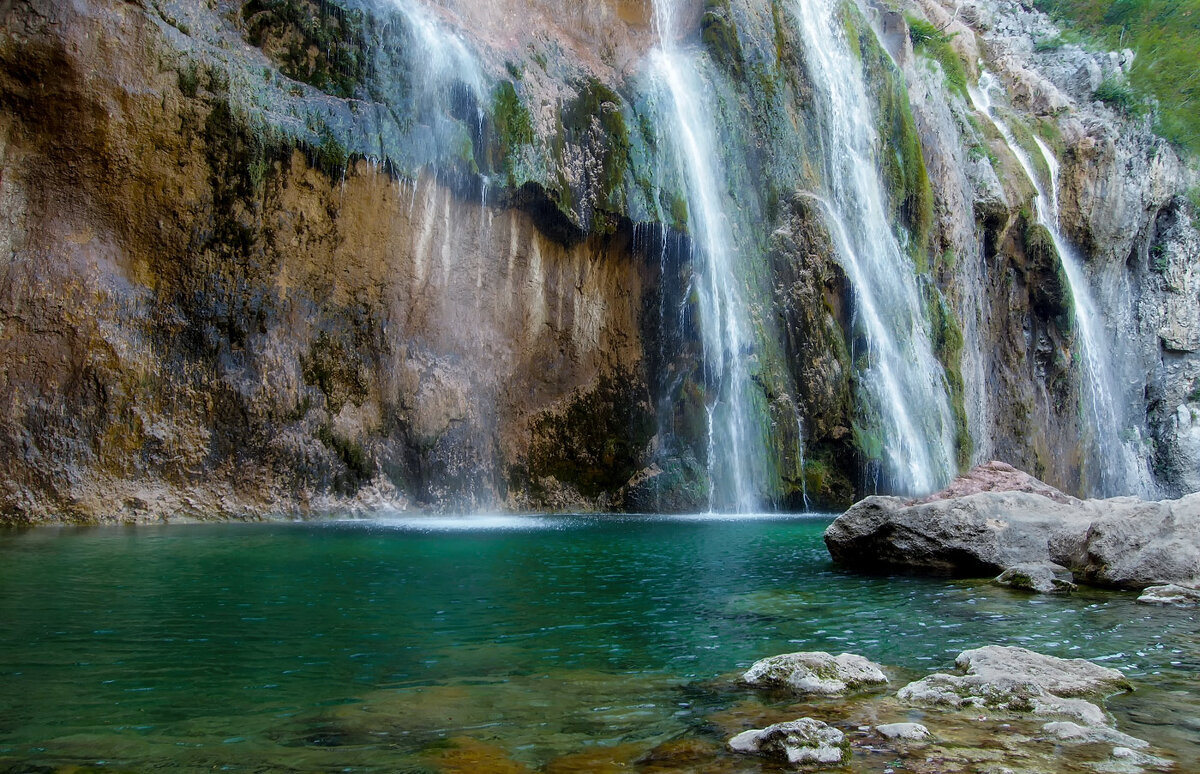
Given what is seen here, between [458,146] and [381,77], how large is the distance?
2184 mm

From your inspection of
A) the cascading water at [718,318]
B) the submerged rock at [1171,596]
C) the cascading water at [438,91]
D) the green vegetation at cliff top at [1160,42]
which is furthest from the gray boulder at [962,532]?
the green vegetation at cliff top at [1160,42]

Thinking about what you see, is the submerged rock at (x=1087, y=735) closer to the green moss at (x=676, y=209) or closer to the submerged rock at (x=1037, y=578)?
the submerged rock at (x=1037, y=578)

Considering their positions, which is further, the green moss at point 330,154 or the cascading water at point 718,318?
the cascading water at point 718,318

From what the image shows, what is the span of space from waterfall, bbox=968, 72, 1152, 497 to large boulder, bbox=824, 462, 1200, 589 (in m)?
26.1

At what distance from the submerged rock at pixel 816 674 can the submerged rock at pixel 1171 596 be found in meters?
4.59

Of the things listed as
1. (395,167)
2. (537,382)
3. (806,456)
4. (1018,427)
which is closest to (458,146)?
(395,167)

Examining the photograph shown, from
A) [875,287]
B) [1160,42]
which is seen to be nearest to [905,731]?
[875,287]

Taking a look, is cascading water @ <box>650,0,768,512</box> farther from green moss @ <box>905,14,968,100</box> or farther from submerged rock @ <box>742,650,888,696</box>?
submerged rock @ <box>742,650,888,696</box>

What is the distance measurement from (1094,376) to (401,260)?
29.4 metres

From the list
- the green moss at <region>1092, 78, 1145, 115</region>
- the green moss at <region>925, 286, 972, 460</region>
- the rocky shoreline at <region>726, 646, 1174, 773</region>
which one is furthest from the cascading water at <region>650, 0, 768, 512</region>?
the green moss at <region>1092, 78, 1145, 115</region>

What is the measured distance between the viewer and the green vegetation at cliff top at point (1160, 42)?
38.5 m

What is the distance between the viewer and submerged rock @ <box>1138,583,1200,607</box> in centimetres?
820

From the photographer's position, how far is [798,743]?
12.4 feet

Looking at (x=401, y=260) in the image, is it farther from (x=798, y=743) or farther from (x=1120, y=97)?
(x=1120, y=97)
